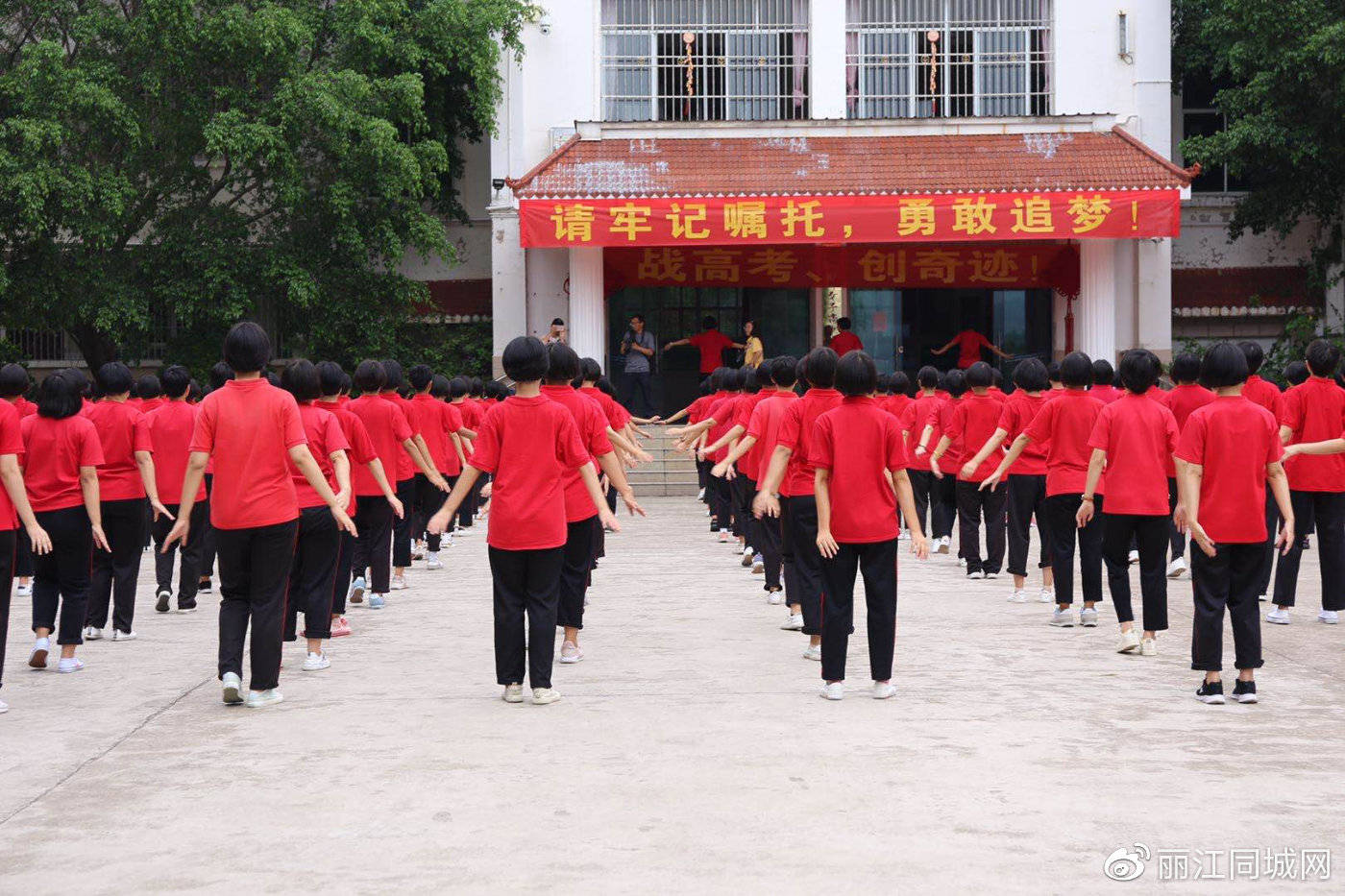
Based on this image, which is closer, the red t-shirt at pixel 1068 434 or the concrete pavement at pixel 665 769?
the concrete pavement at pixel 665 769

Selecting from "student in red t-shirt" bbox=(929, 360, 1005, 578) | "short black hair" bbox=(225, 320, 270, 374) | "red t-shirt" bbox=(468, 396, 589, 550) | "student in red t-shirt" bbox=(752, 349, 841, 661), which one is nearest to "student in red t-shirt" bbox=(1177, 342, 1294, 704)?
"student in red t-shirt" bbox=(752, 349, 841, 661)

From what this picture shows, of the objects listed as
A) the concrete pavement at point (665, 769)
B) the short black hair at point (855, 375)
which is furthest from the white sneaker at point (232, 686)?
the short black hair at point (855, 375)

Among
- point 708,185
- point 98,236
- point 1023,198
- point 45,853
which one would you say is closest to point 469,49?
point 708,185

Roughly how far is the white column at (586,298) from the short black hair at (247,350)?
1567 centimetres

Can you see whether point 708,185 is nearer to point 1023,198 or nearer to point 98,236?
point 1023,198

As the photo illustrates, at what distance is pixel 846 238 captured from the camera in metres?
21.1

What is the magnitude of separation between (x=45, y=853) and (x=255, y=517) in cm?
246

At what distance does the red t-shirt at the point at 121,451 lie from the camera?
927 cm

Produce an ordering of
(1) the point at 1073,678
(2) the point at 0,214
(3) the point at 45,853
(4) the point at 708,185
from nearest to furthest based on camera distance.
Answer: (3) the point at 45,853 → (1) the point at 1073,678 → (2) the point at 0,214 → (4) the point at 708,185

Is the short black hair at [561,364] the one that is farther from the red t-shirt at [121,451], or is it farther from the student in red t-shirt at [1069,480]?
the student in red t-shirt at [1069,480]

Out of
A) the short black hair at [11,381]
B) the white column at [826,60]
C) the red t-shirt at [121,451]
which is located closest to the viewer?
the short black hair at [11,381]

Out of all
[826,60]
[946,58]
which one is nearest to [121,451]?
[826,60]

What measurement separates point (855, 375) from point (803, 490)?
1527 mm

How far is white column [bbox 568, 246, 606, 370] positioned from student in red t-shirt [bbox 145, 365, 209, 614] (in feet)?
40.1
